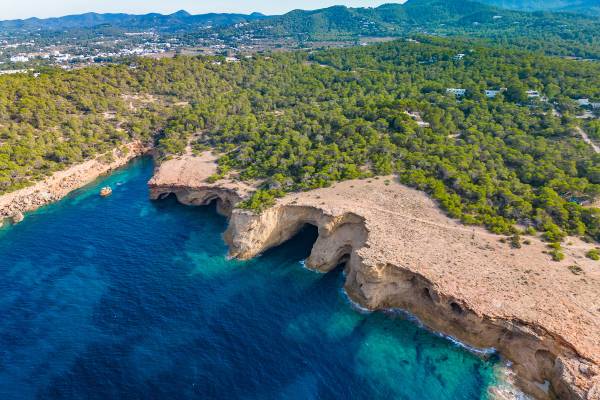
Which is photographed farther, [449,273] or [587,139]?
[587,139]

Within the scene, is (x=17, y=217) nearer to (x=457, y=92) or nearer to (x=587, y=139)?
(x=457, y=92)

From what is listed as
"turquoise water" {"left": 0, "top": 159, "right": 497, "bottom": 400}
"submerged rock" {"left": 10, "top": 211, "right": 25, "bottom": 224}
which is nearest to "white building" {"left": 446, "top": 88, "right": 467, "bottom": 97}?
"turquoise water" {"left": 0, "top": 159, "right": 497, "bottom": 400}

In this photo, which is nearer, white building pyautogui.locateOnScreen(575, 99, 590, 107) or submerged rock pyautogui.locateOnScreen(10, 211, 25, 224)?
submerged rock pyautogui.locateOnScreen(10, 211, 25, 224)

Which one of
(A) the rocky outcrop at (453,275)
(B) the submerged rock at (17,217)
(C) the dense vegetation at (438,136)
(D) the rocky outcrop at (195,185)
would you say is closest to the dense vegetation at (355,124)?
(C) the dense vegetation at (438,136)

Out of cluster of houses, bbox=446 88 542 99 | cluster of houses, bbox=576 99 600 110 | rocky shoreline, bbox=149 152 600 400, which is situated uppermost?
cluster of houses, bbox=446 88 542 99

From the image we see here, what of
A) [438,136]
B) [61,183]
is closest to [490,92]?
[438,136]

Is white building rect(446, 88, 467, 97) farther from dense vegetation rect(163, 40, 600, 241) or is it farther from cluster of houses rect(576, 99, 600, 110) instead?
cluster of houses rect(576, 99, 600, 110)

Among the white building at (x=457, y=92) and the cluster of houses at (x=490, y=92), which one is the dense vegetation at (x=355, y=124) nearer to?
the cluster of houses at (x=490, y=92)
